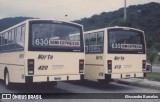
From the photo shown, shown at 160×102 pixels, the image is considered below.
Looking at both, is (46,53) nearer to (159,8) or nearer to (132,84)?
(132,84)

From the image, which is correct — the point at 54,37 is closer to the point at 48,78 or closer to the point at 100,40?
the point at 48,78

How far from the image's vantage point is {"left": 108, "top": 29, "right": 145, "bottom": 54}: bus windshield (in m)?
14.7

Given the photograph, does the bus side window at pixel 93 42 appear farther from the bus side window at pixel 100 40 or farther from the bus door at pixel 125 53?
the bus door at pixel 125 53

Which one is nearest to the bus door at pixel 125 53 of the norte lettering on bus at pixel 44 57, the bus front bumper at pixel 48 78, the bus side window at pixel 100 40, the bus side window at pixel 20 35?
the bus side window at pixel 100 40

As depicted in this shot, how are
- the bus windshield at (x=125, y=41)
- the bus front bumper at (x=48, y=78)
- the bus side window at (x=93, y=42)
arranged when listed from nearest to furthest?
the bus front bumper at (x=48, y=78) < the bus windshield at (x=125, y=41) < the bus side window at (x=93, y=42)

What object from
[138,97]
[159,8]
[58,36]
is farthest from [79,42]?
[159,8]

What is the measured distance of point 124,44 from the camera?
15.2 metres

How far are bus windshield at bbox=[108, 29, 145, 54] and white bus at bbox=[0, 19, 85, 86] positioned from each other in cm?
161

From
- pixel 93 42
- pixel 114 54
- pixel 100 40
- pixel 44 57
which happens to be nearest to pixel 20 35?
pixel 44 57

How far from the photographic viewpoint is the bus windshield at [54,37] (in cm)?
1255

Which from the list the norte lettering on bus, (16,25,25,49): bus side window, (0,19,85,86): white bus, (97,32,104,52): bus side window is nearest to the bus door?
(97,32,104,52): bus side window

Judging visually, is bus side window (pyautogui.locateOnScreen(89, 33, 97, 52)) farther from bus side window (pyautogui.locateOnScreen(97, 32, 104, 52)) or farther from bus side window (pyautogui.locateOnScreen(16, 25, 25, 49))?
bus side window (pyautogui.locateOnScreen(16, 25, 25, 49))

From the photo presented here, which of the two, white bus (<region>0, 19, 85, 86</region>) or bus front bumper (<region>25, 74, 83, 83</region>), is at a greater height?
white bus (<region>0, 19, 85, 86</region>)

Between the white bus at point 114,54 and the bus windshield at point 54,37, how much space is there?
1410 mm
